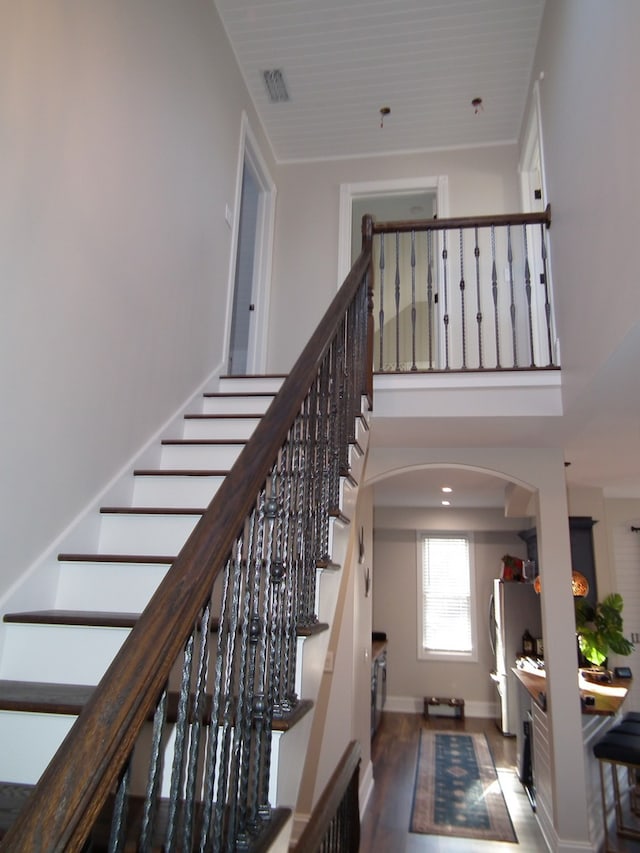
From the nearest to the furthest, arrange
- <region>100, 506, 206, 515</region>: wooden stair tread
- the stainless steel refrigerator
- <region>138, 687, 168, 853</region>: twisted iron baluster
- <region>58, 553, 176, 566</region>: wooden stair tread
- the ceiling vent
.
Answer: <region>138, 687, 168, 853</region>: twisted iron baluster, <region>58, 553, 176, 566</region>: wooden stair tread, <region>100, 506, 206, 515</region>: wooden stair tread, the ceiling vent, the stainless steel refrigerator

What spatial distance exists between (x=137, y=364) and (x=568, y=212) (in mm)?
2351

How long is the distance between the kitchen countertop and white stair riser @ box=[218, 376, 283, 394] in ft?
9.95

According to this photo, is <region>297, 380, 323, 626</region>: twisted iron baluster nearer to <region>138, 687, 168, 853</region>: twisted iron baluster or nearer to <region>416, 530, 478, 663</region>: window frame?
<region>138, 687, 168, 853</region>: twisted iron baluster

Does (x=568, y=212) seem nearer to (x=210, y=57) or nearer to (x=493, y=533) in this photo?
(x=210, y=57)

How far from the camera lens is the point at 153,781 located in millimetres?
864

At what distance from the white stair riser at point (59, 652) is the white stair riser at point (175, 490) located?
0.84 metres

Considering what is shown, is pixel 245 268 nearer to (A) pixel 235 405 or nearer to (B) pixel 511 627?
(A) pixel 235 405

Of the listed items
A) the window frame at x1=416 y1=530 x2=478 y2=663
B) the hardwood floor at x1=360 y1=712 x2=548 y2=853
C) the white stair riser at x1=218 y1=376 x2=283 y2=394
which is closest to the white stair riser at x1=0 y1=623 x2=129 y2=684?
the white stair riser at x1=218 y1=376 x2=283 y2=394

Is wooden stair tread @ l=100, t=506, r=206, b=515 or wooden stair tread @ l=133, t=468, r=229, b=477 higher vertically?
wooden stair tread @ l=133, t=468, r=229, b=477

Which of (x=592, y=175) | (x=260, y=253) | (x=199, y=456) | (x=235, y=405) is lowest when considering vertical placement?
(x=199, y=456)

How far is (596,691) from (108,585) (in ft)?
13.6

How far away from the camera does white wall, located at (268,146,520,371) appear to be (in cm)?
532

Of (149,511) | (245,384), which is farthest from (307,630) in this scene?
(245,384)

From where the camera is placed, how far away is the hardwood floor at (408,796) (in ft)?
13.8
